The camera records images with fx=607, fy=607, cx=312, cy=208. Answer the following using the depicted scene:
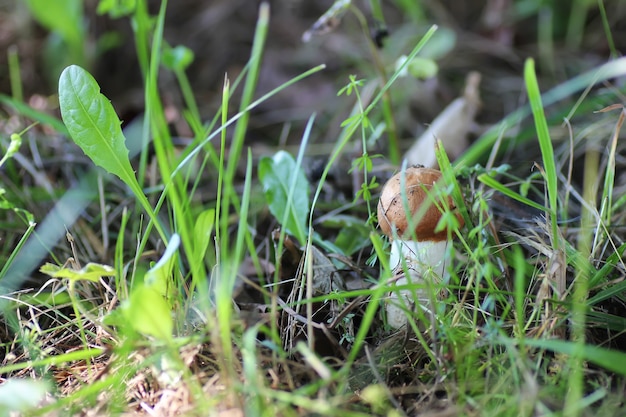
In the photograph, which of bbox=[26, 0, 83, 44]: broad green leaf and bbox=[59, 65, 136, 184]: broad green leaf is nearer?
bbox=[59, 65, 136, 184]: broad green leaf

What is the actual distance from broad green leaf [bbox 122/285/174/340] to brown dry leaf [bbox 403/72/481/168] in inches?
47.5

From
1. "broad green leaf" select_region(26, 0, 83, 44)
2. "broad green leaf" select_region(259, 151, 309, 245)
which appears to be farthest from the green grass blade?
"broad green leaf" select_region(26, 0, 83, 44)

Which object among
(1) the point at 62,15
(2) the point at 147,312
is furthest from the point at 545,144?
(1) the point at 62,15

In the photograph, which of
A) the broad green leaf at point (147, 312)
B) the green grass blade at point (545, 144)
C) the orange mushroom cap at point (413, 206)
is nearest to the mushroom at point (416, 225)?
the orange mushroom cap at point (413, 206)

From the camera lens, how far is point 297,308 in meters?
1.31

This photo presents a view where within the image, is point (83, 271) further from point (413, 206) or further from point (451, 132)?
point (451, 132)

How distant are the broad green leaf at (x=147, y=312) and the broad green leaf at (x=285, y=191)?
0.63m

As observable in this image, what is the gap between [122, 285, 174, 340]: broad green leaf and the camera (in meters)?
0.98

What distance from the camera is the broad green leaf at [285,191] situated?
1631 mm

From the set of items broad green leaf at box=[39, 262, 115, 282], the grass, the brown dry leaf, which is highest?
broad green leaf at box=[39, 262, 115, 282]

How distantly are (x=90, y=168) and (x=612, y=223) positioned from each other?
5.31 ft

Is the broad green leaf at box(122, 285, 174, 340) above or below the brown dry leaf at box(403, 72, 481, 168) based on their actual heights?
above

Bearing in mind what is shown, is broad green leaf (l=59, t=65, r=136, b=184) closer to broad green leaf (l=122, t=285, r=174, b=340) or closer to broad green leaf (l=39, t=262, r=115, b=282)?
broad green leaf (l=39, t=262, r=115, b=282)

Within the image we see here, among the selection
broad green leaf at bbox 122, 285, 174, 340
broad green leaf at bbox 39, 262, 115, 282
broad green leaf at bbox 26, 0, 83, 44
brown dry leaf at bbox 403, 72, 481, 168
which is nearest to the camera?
broad green leaf at bbox 122, 285, 174, 340
